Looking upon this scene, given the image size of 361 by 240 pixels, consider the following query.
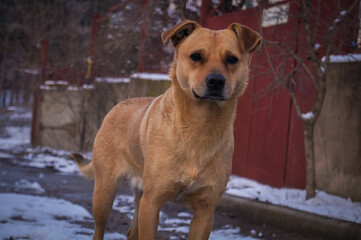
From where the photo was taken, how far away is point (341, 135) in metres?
4.83

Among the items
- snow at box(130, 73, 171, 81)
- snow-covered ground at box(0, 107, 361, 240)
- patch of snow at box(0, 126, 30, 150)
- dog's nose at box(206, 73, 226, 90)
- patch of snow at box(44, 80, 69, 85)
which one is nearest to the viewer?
dog's nose at box(206, 73, 226, 90)

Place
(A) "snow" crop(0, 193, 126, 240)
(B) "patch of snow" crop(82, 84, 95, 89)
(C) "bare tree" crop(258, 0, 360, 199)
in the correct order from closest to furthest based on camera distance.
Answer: (A) "snow" crop(0, 193, 126, 240) → (C) "bare tree" crop(258, 0, 360, 199) → (B) "patch of snow" crop(82, 84, 95, 89)

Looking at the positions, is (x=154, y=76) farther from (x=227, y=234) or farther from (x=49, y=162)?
(x=227, y=234)

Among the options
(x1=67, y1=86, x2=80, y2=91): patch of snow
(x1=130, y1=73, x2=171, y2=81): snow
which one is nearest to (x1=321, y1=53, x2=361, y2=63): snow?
(x1=130, y1=73, x2=171, y2=81): snow

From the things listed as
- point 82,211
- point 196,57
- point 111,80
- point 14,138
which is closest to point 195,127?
point 196,57

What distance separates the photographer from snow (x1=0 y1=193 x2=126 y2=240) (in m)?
3.53

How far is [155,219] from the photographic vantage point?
2.62 metres

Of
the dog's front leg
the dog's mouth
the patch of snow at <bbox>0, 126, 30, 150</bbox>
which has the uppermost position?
the dog's mouth

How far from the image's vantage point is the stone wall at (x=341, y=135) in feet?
15.2

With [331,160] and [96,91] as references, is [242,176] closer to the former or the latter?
[331,160]

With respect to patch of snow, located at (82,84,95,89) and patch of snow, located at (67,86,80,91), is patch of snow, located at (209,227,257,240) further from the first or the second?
patch of snow, located at (67,86,80,91)

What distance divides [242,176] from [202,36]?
424cm

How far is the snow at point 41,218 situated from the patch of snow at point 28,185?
0.71 m

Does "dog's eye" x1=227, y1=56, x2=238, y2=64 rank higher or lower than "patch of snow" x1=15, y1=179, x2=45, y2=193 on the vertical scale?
higher
